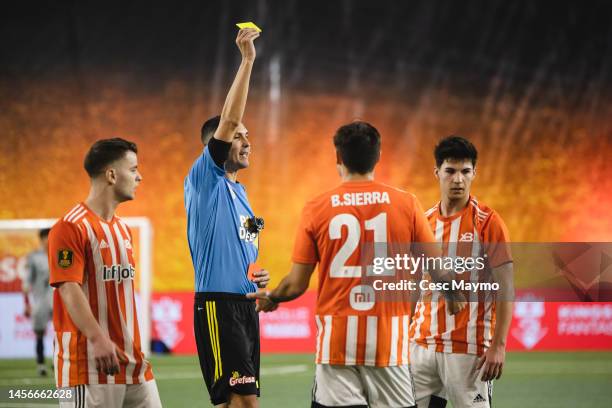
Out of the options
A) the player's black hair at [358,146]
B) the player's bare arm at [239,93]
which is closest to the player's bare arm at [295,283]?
the player's black hair at [358,146]

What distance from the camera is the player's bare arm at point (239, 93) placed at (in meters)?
4.47

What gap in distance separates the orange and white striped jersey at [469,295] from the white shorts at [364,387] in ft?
3.52

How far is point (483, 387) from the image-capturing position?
4758 millimetres

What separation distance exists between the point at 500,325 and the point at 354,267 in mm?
1172

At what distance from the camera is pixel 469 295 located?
15.8 feet

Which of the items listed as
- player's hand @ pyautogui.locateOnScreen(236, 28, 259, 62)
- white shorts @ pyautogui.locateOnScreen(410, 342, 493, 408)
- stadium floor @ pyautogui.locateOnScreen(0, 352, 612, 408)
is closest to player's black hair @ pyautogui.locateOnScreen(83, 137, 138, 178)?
player's hand @ pyautogui.locateOnScreen(236, 28, 259, 62)

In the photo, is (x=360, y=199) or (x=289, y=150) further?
(x=289, y=150)

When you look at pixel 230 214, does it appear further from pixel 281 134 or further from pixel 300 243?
pixel 281 134

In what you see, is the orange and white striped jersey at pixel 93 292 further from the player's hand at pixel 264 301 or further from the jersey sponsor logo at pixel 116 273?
the player's hand at pixel 264 301

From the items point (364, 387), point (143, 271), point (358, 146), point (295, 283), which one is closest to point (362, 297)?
point (295, 283)

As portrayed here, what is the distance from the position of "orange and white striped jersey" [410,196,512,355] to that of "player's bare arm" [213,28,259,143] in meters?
1.44

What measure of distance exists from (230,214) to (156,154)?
1594 centimetres

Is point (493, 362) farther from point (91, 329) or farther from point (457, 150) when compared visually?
point (91, 329)

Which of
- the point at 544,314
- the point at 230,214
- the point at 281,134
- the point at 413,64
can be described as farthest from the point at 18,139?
the point at 230,214
